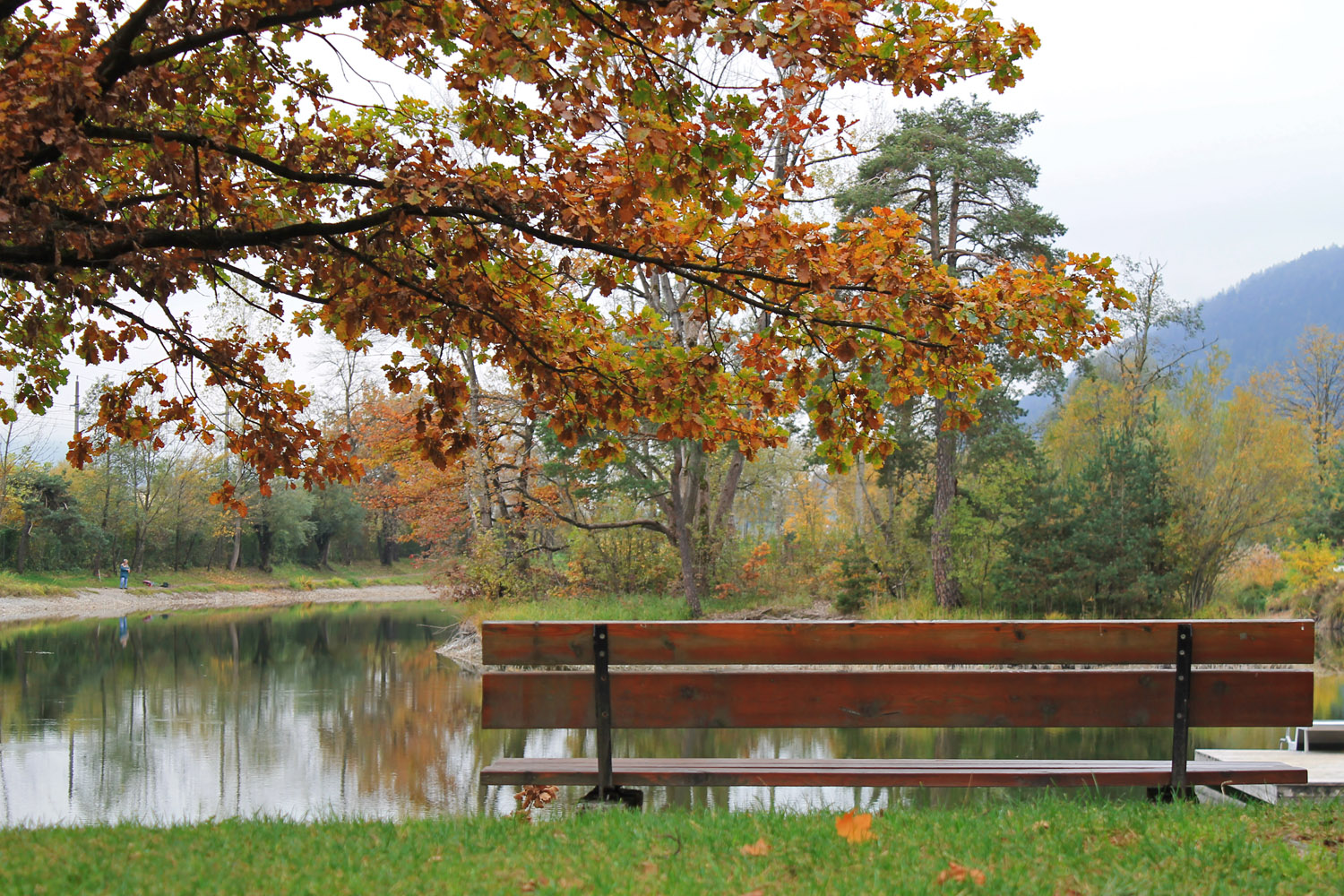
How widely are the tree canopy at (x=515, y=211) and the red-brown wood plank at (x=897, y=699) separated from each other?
4.22ft

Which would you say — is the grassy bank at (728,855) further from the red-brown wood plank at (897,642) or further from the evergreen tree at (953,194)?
the evergreen tree at (953,194)

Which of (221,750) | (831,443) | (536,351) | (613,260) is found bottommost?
(221,750)

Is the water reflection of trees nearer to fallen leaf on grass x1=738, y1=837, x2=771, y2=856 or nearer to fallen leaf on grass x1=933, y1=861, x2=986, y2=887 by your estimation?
fallen leaf on grass x1=738, y1=837, x2=771, y2=856

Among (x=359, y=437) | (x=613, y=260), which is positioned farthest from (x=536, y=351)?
(x=359, y=437)

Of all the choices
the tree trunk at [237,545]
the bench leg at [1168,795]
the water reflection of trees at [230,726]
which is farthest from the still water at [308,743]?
the tree trunk at [237,545]

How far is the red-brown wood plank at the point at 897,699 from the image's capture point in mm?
3951

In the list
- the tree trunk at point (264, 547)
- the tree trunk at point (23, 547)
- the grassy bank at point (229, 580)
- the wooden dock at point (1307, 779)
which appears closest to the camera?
the wooden dock at point (1307, 779)

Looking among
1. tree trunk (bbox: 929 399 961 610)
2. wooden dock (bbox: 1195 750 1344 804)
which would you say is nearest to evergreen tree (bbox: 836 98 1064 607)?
tree trunk (bbox: 929 399 961 610)

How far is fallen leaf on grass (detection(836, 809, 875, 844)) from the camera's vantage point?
3406 mm

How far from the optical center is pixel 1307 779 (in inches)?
161

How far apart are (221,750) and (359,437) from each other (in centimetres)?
2334

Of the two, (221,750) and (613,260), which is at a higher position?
(613,260)

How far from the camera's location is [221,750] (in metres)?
9.80

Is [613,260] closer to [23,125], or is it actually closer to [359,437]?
[23,125]
